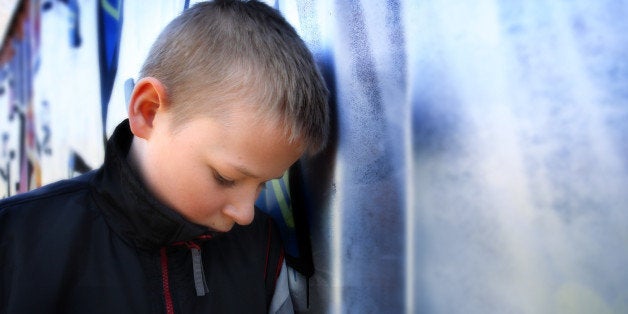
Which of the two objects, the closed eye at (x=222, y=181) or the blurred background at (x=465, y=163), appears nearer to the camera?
the blurred background at (x=465, y=163)

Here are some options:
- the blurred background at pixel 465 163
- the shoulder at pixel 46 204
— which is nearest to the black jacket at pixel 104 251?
the shoulder at pixel 46 204

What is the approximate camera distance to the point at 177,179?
2.83 feet

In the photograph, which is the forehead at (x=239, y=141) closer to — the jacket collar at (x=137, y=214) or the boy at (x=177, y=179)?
the boy at (x=177, y=179)

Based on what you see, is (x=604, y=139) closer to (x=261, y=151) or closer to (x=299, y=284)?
(x=261, y=151)

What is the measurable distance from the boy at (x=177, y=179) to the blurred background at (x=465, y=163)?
0.13 meters

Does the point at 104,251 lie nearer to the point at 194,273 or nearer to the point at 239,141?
the point at 194,273

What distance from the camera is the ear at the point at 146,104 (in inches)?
33.7

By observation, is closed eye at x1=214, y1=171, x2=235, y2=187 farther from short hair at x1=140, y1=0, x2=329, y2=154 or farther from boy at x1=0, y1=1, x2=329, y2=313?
short hair at x1=140, y1=0, x2=329, y2=154

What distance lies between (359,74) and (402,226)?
32cm

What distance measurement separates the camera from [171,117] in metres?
0.86

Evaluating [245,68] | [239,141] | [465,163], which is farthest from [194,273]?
[465,163]

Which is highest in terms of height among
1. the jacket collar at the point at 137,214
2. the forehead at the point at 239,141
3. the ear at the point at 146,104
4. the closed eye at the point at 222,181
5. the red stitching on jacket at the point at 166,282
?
the ear at the point at 146,104

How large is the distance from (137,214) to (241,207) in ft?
0.65

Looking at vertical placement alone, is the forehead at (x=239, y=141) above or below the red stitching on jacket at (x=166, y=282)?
above
